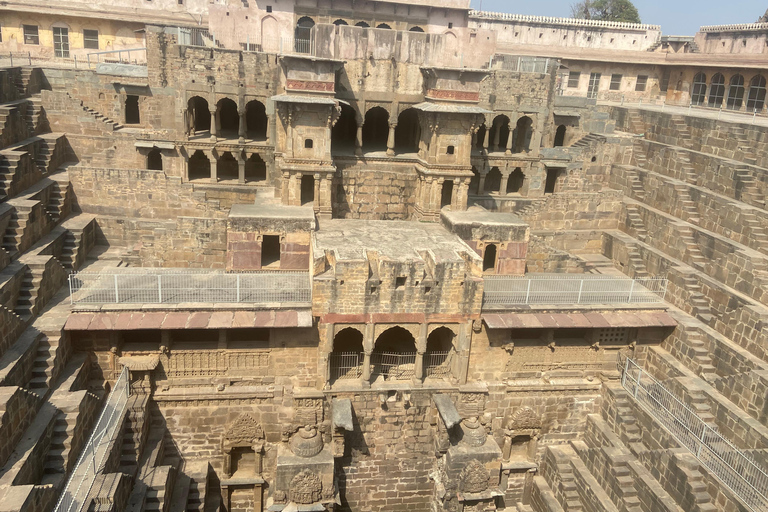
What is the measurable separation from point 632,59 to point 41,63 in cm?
4132

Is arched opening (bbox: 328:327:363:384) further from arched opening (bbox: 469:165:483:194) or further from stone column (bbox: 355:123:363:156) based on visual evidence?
arched opening (bbox: 469:165:483:194)

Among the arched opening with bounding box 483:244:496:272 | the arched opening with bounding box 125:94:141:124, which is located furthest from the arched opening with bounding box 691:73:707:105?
the arched opening with bounding box 125:94:141:124

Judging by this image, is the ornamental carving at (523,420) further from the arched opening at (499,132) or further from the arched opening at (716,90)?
the arched opening at (716,90)

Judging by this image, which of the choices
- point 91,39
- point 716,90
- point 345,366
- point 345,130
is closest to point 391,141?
point 345,130

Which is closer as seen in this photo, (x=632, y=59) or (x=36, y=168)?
(x=36, y=168)

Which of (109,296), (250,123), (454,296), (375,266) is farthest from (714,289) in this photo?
(250,123)

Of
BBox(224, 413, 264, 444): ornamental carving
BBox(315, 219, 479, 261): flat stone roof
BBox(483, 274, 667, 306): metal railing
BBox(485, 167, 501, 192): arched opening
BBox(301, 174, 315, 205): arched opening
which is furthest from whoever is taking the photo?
BBox(485, 167, 501, 192): arched opening

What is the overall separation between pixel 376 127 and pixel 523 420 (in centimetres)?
1739

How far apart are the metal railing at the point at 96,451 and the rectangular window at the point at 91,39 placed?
28924 mm

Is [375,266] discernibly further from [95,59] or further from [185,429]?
[95,59]

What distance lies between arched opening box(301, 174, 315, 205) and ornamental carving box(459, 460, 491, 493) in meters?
13.2

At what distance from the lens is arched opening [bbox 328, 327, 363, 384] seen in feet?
69.4

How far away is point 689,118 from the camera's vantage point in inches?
1163

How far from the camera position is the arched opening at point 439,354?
21688mm
